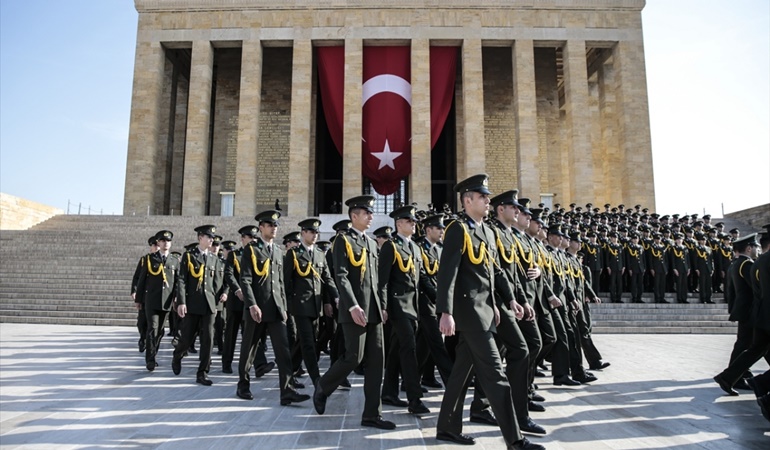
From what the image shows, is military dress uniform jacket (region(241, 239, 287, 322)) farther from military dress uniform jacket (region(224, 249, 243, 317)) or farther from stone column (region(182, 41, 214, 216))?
stone column (region(182, 41, 214, 216))

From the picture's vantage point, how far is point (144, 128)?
22.7 meters

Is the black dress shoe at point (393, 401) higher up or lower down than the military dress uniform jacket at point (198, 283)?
lower down

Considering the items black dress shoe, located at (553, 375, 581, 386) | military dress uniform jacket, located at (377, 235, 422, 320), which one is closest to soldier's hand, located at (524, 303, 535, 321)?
military dress uniform jacket, located at (377, 235, 422, 320)

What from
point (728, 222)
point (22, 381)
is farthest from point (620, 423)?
point (728, 222)

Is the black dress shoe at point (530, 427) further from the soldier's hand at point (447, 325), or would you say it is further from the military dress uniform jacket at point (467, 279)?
the soldier's hand at point (447, 325)

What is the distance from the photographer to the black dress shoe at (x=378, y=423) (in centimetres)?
380

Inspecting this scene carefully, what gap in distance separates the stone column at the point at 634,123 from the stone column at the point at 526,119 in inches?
164

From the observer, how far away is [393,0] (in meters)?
22.8

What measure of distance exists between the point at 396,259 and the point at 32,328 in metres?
9.34

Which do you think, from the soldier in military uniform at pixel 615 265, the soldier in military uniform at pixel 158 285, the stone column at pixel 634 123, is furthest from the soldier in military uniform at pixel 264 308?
the stone column at pixel 634 123

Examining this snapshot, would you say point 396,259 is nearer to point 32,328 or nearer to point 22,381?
point 22,381

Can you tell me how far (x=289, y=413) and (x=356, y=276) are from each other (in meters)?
1.34

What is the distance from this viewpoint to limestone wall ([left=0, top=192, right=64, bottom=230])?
16.6 meters

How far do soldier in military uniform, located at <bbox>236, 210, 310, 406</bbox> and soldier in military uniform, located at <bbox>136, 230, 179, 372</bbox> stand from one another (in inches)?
83.0
